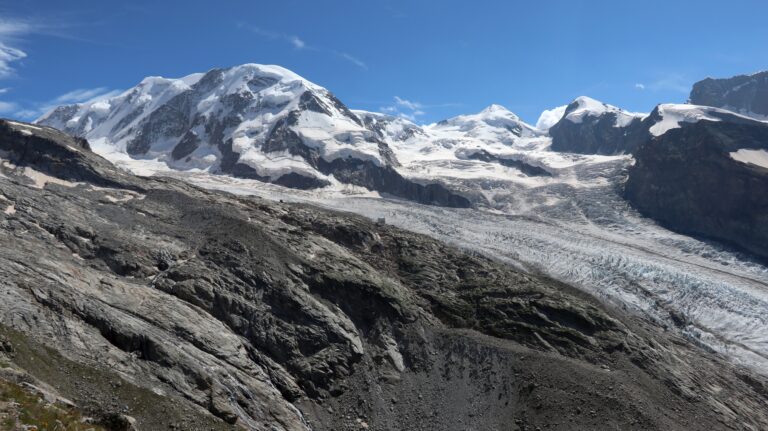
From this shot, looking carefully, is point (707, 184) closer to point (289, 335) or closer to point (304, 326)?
point (304, 326)

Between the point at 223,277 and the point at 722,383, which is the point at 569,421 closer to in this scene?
the point at 722,383

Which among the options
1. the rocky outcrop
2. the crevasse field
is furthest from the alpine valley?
the rocky outcrop

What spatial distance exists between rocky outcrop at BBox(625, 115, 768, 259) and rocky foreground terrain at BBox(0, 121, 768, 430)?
98.3m

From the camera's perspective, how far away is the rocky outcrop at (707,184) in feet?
503

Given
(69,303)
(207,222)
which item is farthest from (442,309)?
(69,303)

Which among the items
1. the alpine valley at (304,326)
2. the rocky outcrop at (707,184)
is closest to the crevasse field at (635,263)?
the alpine valley at (304,326)

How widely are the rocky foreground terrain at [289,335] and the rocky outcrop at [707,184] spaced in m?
98.3

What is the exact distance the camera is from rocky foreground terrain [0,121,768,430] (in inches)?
1400

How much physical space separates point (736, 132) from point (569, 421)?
569ft

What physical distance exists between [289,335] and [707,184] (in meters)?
155

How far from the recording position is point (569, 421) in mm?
45781

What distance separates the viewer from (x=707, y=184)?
168 meters

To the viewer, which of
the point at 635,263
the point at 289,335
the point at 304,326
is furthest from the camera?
the point at 635,263

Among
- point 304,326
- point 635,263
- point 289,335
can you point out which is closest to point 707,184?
point 635,263
